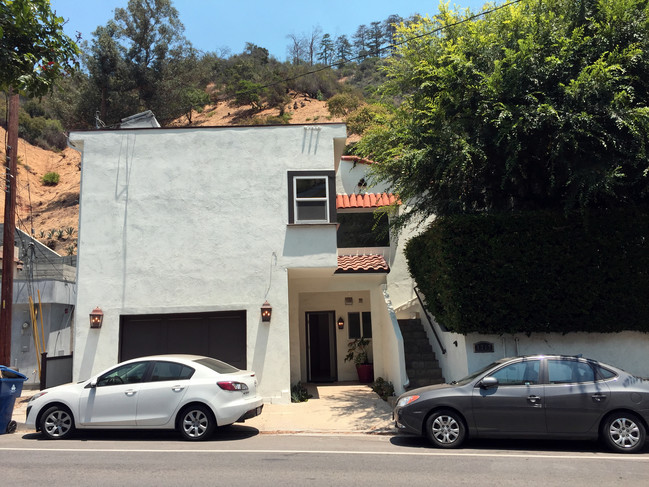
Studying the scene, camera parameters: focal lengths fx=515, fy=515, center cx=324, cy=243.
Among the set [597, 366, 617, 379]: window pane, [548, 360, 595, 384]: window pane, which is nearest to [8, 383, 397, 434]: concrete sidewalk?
[548, 360, 595, 384]: window pane

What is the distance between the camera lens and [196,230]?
13.0 metres

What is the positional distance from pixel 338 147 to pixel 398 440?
7.96 m

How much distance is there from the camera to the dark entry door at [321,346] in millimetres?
16797

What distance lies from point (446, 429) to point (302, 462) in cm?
242

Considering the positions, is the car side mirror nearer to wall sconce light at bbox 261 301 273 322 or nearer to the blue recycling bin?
wall sconce light at bbox 261 301 273 322

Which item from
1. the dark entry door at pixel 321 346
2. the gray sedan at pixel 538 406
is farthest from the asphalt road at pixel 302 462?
the dark entry door at pixel 321 346

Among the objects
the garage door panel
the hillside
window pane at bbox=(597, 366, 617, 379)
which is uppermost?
the hillside

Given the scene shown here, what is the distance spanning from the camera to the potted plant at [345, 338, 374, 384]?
16.0 m

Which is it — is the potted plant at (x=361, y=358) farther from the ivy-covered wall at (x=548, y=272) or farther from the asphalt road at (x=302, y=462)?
the asphalt road at (x=302, y=462)

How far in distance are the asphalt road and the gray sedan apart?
0.94 feet

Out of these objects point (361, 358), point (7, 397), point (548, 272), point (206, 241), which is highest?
point (206, 241)

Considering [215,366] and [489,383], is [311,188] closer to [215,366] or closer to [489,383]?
[215,366]

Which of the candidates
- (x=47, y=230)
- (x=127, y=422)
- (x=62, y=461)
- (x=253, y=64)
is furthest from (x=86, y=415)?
(x=253, y=64)

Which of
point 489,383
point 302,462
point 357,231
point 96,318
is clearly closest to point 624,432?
point 489,383
